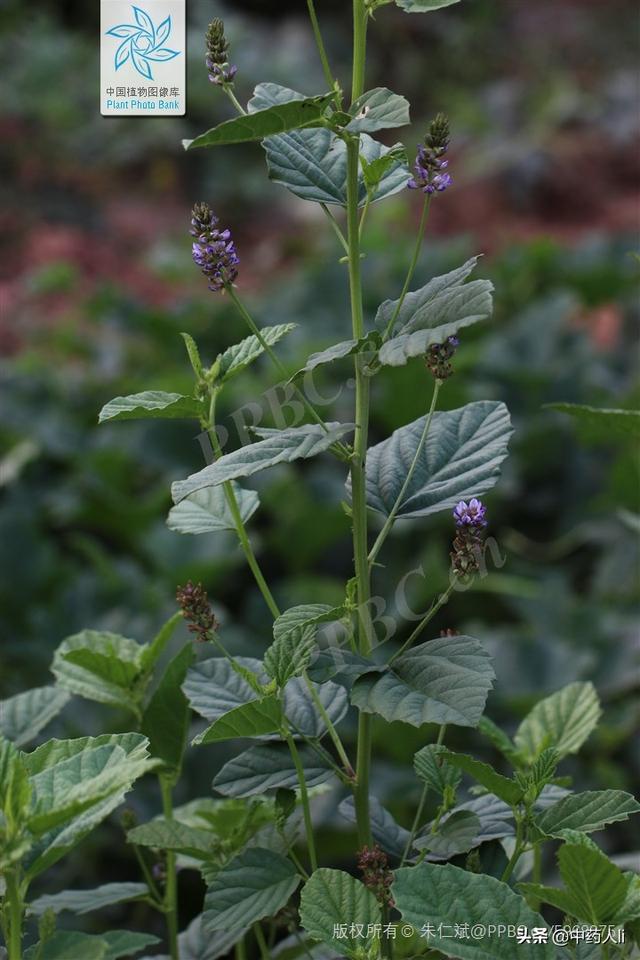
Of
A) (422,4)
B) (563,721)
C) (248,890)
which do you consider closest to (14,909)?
(248,890)

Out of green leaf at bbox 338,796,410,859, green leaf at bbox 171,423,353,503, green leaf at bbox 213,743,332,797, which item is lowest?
green leaf at bbox 338,796,410,859

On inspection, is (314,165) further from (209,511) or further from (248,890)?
(248,890)

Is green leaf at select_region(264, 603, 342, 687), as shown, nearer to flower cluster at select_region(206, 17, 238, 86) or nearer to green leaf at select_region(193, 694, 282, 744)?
green leaf at select_region(193, 694, 282, 744)

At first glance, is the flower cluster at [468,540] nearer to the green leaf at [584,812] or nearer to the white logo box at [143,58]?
the green leaf at [584,812]

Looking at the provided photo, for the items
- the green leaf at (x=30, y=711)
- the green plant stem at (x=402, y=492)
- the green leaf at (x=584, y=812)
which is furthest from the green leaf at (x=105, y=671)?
the green leaf at (x=584, y=812)

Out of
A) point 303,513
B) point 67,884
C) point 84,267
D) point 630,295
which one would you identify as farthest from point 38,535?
point 84,267

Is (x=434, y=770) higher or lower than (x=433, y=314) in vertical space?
lower

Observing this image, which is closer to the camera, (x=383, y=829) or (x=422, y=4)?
(x=422, y=4)

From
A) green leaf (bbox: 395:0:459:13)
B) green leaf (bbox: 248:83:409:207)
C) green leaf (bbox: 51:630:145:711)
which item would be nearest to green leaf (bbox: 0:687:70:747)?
green leaf (bbox: 51:630:145:711)
